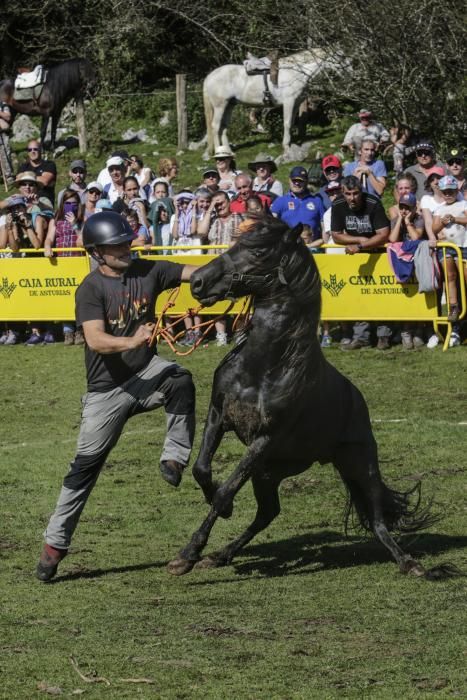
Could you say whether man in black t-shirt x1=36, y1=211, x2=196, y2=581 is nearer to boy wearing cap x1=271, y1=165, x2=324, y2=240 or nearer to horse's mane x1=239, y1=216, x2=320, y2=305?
horse's mane x1=239, y1=216, x2=320, y2=305

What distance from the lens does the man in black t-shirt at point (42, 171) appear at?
19125 mm

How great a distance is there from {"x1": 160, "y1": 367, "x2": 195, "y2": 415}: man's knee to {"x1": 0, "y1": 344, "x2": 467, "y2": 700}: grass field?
41.7 inches

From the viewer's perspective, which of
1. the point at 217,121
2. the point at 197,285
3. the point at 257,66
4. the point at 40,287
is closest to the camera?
the point at 197,285

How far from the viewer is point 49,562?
8.10 meters

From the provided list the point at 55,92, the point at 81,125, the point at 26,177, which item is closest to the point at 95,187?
the point at 26,177

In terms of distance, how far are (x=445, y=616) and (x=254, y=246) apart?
7.71 ft

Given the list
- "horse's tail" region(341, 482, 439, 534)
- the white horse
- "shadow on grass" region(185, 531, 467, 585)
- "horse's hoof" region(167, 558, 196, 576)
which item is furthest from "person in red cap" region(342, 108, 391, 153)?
"horse's hoof" region(167, 558, 196, 576)

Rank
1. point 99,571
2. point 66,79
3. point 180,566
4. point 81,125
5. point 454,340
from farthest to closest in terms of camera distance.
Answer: point 81,125 < point 66,79 < point 454,340 < point 99,571 < point 180,566

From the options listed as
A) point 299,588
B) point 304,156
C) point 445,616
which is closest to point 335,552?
point 299,588

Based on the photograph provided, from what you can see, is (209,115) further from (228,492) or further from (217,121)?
(228,492)

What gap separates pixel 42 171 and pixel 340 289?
5.60m

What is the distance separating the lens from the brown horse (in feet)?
89.1

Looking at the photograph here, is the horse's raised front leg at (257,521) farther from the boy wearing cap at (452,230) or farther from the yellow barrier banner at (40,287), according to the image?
the yellow barrier banner at (40,287)

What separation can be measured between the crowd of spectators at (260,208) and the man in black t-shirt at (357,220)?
0.04ft
